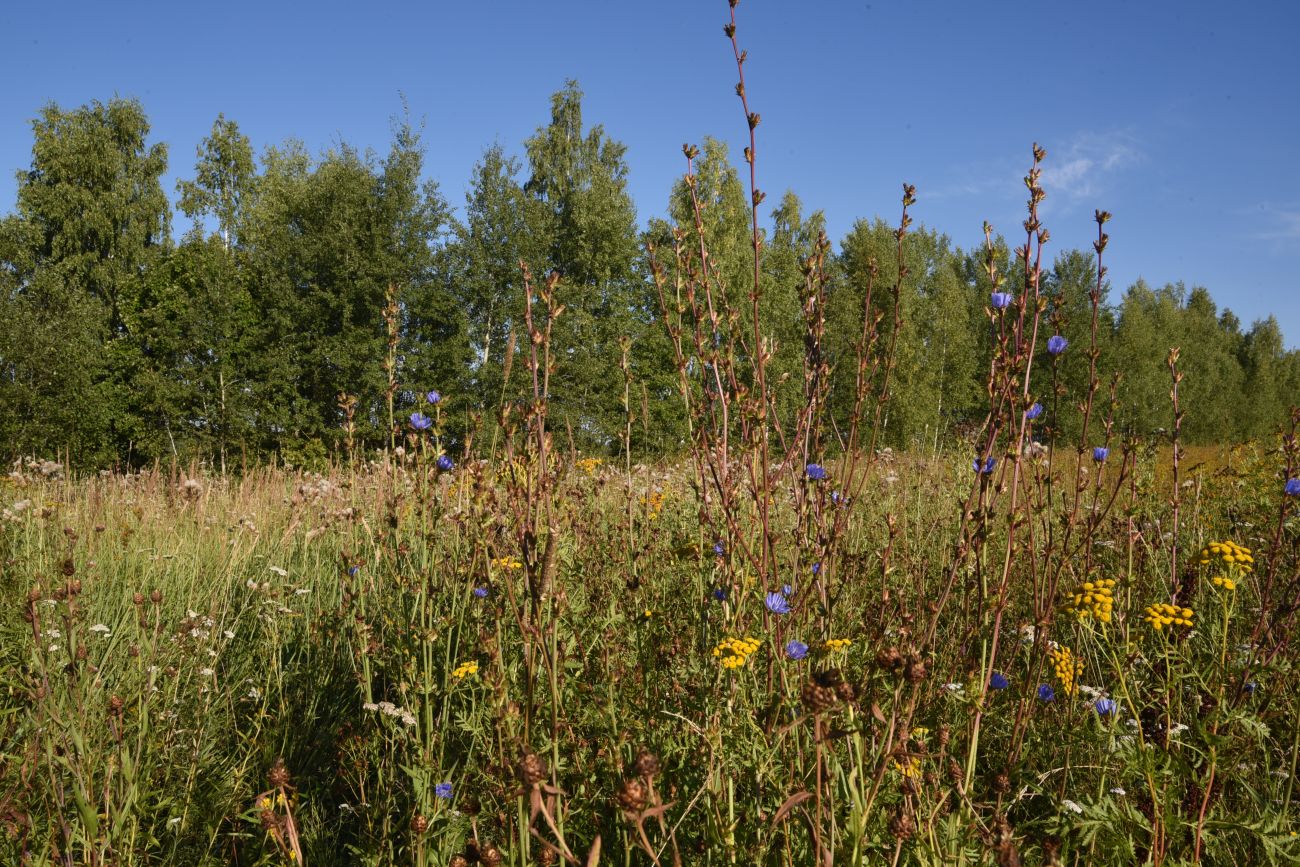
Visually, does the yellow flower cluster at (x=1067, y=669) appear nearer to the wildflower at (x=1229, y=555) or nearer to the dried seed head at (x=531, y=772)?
the wildflower at (x=1229, y=555)

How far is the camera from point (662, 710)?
178 centimetres

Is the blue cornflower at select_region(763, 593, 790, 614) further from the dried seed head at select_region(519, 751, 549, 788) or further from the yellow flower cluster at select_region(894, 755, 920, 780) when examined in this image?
the dried seed head at select_region(519, 751, 549, 788)

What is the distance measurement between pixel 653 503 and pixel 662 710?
9.42 ft

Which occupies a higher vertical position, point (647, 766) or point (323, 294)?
point (323, 294)

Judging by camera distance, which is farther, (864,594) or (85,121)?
(85,121)

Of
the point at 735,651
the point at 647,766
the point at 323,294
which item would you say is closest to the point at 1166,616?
the point at 735,651

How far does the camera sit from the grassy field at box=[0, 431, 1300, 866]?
1371 millimetres

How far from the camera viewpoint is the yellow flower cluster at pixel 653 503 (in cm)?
428

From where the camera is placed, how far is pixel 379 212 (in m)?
21.9

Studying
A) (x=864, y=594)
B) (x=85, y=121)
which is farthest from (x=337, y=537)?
(x=85, y=121)

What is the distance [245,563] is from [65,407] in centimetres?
1961

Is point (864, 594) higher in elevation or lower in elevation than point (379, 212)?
lower

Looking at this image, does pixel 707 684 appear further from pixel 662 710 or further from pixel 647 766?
pixel 647 766

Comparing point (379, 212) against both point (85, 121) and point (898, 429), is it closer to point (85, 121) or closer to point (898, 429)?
point (85, 121)
